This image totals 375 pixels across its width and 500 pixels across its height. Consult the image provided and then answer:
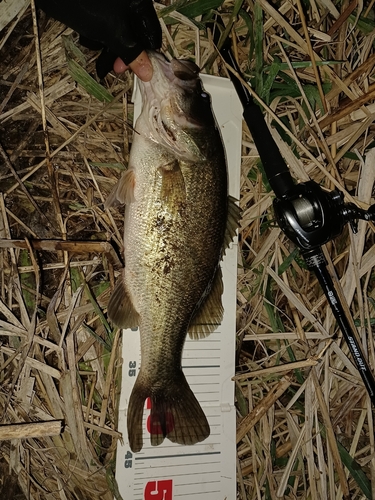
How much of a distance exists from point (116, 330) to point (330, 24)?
2.11 m

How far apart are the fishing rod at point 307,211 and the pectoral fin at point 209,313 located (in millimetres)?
440

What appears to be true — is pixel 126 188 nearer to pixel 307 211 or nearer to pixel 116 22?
pixel 116 22

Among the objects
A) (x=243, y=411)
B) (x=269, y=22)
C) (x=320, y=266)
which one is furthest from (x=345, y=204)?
(x=243, y=411)

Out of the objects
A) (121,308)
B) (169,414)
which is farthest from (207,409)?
(121,308)

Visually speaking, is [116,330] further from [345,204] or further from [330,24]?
[330,24]

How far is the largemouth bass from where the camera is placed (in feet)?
6.26

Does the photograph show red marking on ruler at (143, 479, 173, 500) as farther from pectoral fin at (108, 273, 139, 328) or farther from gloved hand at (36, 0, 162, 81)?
gloved hand at (36, 0, 162, 81)

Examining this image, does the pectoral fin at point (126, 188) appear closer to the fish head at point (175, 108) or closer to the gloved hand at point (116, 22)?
the fish head at point (175, 108)

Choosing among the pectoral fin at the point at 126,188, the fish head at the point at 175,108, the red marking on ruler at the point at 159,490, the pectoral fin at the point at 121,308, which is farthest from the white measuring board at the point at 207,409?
the pectoral fin at the point at 126,188

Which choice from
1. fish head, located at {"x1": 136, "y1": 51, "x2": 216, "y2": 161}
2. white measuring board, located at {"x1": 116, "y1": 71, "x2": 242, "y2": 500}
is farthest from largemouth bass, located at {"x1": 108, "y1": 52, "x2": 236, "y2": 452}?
Answer: white measuring board, located at {"x1": 116, "y1": 71, "x2": 242, "y2": 500}

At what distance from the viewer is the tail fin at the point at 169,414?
212 centimetres

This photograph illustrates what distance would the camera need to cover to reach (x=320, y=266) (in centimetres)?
222

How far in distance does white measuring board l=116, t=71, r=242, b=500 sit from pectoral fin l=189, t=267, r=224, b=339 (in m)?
0.16

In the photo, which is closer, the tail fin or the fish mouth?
the fish mouth
